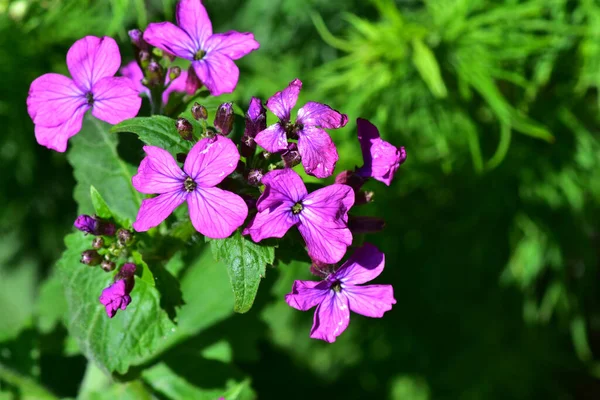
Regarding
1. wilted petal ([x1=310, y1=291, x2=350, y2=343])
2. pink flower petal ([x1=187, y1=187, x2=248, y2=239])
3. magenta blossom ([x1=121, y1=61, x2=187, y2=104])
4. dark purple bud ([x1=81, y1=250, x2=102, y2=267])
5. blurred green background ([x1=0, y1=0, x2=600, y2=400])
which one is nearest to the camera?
pink flower petal ([x1=187, y1=187, x2=248, y2=239])

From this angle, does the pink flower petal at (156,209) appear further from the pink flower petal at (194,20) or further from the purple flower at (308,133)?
the pink flower petal at (194,20)

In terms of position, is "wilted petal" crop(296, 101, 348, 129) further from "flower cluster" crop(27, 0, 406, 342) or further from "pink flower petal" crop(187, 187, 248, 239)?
"pink flower petal" crop(187, 187, 248, 239)

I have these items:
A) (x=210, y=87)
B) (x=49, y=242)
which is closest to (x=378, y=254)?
(x=210, y=87)

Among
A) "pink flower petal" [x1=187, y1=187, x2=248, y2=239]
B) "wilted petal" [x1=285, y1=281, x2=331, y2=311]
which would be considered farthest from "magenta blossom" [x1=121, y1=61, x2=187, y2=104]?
"wilted petal" [x1=285, y1=281, x2=331, y2=311]

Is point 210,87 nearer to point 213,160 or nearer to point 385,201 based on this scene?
point 213,160

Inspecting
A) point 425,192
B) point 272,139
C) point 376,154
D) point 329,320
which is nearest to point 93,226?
point 272,139

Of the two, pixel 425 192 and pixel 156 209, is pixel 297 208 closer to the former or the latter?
pixel 156 209
